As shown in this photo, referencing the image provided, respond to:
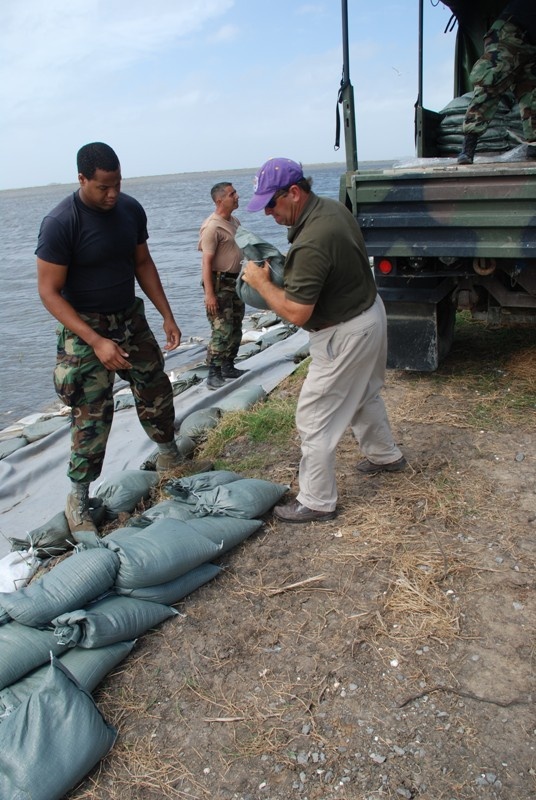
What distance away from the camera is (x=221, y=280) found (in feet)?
20.5

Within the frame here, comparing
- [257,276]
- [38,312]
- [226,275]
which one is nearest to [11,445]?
[226,275]

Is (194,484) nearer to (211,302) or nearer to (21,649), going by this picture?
(21,649)

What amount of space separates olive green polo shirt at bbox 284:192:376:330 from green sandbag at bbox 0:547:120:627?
1.32m

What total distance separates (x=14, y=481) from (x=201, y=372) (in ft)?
8.20

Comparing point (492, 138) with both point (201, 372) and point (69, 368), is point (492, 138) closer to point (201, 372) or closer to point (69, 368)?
point (201, 372)

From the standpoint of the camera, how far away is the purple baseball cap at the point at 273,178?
2857mm

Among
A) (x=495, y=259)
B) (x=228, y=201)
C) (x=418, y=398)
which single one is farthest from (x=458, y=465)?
(x=228, y=201)

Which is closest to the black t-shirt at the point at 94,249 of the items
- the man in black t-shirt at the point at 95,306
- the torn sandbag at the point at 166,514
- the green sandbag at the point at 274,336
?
the man in black t-shirt at the point at 95,306

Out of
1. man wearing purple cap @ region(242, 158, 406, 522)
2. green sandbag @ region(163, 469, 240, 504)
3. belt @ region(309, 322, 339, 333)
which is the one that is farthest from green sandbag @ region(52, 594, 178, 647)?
belt @ region(309, 322, 339, 333)

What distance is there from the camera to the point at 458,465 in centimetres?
387

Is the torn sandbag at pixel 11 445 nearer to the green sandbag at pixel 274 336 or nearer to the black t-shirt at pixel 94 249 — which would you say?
the black t-shirt at pixel 94 249

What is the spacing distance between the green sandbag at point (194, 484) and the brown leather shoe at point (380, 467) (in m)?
0.70

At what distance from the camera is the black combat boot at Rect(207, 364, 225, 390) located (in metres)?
6.39

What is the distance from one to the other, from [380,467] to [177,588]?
4.63 ft
